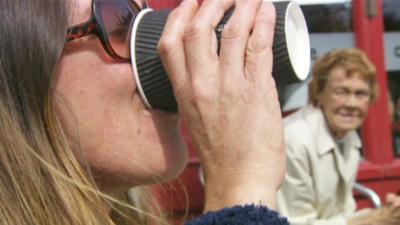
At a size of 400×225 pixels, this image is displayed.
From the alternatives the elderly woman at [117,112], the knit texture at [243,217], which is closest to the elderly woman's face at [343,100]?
the elderly woman at [117,112]

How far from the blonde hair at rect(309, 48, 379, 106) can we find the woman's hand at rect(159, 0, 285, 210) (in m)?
1.96

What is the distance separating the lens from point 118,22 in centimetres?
117

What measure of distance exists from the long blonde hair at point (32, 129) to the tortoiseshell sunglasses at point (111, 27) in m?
0.07

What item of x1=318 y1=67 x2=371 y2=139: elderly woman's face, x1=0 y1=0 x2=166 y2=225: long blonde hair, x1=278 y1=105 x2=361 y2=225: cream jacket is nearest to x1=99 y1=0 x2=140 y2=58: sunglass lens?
x1=0 y1=0 x2=166 y2=225: long blonde hair

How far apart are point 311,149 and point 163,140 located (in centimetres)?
168

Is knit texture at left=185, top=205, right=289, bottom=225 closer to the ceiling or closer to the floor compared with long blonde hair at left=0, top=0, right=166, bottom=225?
closer to the floor

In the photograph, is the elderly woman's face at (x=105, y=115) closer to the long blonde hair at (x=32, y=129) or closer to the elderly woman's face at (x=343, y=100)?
the long blonde hair at (x=32, y=129)

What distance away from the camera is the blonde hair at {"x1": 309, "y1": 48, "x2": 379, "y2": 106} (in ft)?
9.91

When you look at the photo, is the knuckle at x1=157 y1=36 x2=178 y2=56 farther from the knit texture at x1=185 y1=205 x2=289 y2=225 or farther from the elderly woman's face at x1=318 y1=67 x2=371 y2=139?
the elderly woman's face at x1=318 y1=67 x2=371 y2=139

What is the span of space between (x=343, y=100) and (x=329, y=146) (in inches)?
10.2

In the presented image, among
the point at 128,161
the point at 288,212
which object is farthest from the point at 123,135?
the point at 288,212

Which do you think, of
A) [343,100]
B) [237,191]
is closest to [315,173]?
[343,100]

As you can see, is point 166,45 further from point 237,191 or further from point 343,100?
point 343,100

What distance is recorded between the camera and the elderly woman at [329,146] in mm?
2654
